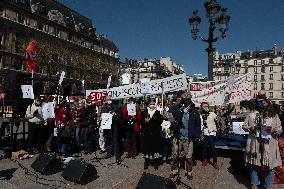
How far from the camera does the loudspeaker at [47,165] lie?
29.5 feet

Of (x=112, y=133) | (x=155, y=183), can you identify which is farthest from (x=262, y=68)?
(x=155, y=183)

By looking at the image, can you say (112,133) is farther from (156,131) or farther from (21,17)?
(21,17)

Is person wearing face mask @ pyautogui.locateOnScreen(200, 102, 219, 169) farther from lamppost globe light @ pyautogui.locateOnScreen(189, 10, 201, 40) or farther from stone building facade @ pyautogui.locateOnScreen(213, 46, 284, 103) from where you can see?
stone building facade @ pyautogui.locateOnScreen(213, 46, 284, 103)

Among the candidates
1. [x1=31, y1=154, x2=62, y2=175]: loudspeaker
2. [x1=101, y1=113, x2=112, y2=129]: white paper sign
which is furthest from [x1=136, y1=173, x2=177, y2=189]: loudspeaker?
[x1=101, y1=113, x2=112, y2=129]: white paper sign

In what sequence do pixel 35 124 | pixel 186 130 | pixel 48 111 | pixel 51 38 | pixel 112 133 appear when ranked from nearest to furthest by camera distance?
pixel 186 130, pixel 112 133, pixel 48 111, pixel 35 124, pixel 51 38

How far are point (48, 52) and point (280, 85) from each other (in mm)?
87854

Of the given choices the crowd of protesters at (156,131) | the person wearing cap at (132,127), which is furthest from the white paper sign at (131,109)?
the person wearing cap at (132,127)

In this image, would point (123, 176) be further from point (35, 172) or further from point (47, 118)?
point (47, 118)

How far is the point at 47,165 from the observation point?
8.98 metres

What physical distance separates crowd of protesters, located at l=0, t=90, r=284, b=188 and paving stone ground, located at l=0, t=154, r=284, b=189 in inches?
13.9

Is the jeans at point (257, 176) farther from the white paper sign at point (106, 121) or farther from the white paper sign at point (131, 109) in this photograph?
the white paper sign at point (106, 121)

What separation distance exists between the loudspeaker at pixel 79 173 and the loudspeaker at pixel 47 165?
0.82m

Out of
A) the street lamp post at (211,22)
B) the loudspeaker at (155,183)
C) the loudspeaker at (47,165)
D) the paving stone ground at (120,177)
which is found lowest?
the paving stone ground at (120,177)

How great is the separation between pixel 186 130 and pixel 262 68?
11779 centimetres
